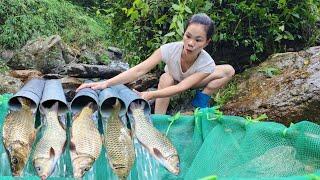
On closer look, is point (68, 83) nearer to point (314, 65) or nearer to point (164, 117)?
point (314, 65)

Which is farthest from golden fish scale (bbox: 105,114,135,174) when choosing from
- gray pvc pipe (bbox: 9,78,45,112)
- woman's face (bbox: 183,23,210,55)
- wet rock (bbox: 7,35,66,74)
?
wet rock (bbox: 7,35,66,74)

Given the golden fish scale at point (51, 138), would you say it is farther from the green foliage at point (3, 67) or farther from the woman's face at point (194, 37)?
the green foliage at point (3, 67)

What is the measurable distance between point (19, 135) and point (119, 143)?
0.44m

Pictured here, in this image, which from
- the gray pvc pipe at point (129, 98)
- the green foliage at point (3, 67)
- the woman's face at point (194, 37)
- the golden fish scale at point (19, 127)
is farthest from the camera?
the green foliage at point (3, 67)

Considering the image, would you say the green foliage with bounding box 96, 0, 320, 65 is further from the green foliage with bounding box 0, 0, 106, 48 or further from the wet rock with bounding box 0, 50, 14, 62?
the green foliage with bounding box 0, 0, 106, 48

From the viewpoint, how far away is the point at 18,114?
2.35 m

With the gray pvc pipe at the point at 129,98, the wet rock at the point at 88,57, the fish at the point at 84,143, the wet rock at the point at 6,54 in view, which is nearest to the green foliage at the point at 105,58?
the wet rock at the point at 88,57

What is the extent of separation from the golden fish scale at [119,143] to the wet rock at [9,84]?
5099 millimetres

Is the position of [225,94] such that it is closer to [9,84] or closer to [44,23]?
[9,84]

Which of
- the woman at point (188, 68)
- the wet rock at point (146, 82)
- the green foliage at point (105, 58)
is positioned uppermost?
the woman at point (188, 68)

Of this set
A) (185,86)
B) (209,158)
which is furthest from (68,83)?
(209,158)

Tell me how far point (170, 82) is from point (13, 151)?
244 centimetres

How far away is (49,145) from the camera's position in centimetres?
204

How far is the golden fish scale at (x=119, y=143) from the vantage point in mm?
2053
